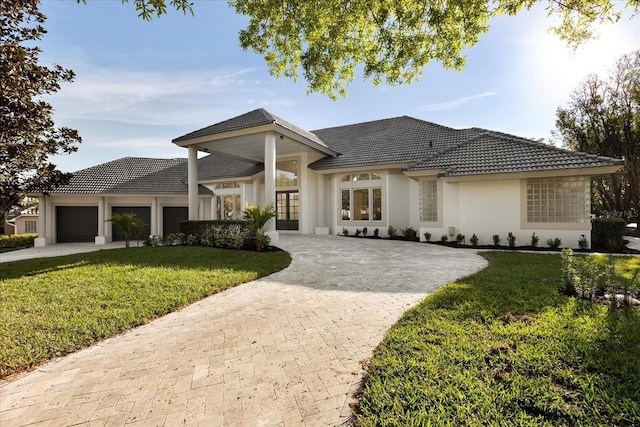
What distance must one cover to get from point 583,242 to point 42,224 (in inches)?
1192

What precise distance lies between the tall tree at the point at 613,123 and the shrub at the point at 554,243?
57.9ft

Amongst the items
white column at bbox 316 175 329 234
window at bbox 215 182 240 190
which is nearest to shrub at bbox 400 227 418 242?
white column at bbox 316 175 329 234

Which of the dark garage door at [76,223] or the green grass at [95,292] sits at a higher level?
the dark garage door at [76,223]

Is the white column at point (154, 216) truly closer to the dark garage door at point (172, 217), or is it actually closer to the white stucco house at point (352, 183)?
the white stucco house at point (352, 183)

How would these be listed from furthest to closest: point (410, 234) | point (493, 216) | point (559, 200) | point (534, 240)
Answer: point (410, 234) < point (493, 216) < point (534, 240) < point (559, 200)

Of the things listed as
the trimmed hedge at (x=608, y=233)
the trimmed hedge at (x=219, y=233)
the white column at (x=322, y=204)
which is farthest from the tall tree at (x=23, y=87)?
the trimmed hedge at (x=608, y=233)

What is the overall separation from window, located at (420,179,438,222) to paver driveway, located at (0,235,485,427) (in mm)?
8763

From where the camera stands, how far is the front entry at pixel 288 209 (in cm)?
→ 1870

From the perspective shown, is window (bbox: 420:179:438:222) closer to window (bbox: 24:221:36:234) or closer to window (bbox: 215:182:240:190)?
window (bbox: 215:182:240:190)

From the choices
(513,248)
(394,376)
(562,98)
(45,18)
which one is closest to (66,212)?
(45,18)

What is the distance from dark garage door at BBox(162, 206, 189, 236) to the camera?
20844mm

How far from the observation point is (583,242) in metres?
11.2

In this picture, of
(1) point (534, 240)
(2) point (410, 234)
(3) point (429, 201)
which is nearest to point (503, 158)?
(3) point (429, 201)

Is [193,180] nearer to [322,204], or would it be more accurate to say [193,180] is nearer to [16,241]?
[322,204]
